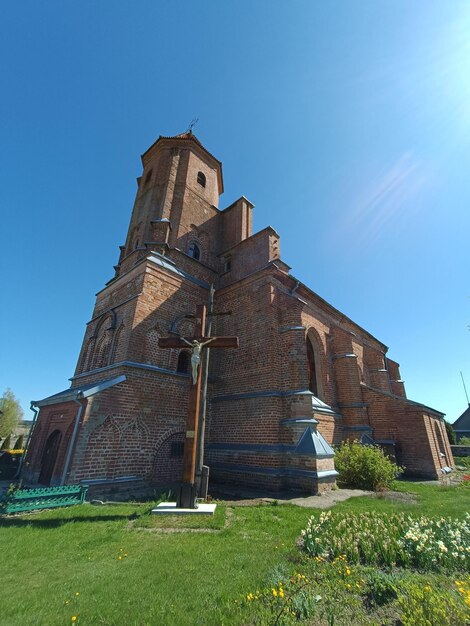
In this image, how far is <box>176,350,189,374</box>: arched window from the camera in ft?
38.8

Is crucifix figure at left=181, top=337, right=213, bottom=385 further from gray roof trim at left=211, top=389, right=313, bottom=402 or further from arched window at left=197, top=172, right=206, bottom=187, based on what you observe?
arched window at left=197, top=172, right=206, bottom=187

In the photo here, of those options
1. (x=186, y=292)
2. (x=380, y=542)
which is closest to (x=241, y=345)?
(x=186, y=292)

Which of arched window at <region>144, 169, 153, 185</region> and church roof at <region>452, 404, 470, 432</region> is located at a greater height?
arched window at <region>144, 169, 153, 185</region>

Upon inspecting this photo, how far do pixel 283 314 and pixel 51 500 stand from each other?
8904mm

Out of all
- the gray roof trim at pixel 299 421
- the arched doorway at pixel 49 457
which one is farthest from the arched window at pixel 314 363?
the arched doorway at pixel 49 457

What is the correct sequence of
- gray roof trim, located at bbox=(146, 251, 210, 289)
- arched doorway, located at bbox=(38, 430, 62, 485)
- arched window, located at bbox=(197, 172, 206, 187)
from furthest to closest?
arched window, located at bbox=(197, 172, 206, 187) → gray roof trim, located at bbox=(146, 251, 210, 289) → arched doorway, located at bbox=(38, 430, 62, 485)

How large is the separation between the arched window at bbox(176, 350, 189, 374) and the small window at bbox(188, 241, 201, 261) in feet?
18.6

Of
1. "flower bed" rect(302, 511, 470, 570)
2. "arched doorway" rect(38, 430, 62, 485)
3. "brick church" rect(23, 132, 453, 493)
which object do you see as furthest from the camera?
"arched doorway" rect(38, 430, 62, 485)

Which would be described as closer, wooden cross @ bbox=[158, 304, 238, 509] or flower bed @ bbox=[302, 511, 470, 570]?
flower bed @ bbox=[302, 511, 470, 570]

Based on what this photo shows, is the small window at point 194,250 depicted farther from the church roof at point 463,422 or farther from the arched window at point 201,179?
the church roof at point 463,422

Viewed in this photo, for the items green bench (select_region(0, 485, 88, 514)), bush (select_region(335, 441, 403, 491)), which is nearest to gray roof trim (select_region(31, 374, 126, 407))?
green bench (select_region(0, 485, 88, 514))

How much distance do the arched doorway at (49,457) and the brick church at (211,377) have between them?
6cm

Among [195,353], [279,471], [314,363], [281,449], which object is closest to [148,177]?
[195,353]

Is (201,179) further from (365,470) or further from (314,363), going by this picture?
(365,470)
